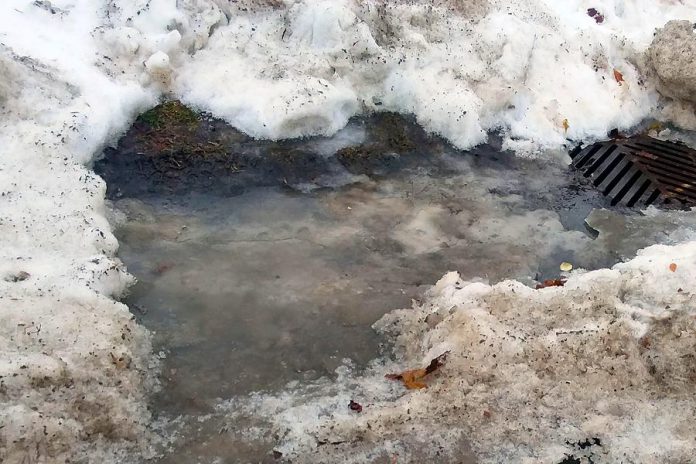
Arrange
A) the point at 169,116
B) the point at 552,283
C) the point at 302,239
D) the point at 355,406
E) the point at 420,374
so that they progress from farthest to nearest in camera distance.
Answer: the point at 169,116 < the point at 302,239 < the point at 552,283 < the point at 420,374 < the point at 355,406

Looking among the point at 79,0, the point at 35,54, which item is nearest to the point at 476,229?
the point at 35,54

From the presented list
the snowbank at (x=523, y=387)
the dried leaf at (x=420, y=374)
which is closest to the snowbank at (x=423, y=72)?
the snowbank at (x=523, y=387)

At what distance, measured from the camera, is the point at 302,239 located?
4.42 meters

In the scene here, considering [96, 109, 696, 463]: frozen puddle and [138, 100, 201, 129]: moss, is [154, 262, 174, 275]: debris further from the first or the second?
[138, 100, 201, 129]: moss

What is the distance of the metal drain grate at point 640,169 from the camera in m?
5.20

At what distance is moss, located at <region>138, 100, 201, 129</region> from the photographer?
205 inches

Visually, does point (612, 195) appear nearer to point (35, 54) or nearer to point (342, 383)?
point (342, 383)

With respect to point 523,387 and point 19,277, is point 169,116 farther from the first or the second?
point 523,387

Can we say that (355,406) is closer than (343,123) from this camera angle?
Yes

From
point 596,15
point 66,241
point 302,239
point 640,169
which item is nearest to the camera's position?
point 66,241

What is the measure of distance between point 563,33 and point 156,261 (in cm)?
484

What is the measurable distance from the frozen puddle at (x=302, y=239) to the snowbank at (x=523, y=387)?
131 mm

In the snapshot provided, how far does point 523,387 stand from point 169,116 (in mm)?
3587

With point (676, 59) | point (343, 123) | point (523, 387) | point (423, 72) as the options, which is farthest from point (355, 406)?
point (676, 59)
